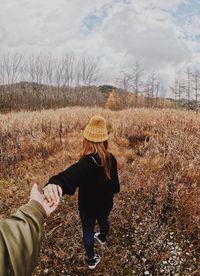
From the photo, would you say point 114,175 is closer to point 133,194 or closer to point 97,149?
point 97,149

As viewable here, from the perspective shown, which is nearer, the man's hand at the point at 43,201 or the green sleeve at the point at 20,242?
the green sleeve at the point at 20,242

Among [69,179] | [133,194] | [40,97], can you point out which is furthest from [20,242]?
[40,97]

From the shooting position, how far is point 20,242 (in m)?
0.82

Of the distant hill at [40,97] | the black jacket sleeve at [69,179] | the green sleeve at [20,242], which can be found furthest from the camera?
the distant hill at [40,97]

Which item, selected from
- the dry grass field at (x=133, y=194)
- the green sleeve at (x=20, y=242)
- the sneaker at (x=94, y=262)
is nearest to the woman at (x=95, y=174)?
the sneaker at (x=94, y=262)

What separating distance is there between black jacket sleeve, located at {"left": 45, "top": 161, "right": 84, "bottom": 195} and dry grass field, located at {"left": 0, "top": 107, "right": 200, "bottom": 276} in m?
1.62

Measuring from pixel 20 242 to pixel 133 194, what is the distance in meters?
Answer: 4.07

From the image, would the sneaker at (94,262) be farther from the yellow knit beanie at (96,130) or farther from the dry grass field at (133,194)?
the yellow knit beanie at (96,130)

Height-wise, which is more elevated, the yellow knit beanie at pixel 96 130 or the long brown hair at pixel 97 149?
the yellow knit beanie at pixel 96 130

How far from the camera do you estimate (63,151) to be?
22.0 feet

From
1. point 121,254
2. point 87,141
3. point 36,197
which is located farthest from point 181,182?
point 36,197

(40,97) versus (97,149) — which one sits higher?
(40,97)

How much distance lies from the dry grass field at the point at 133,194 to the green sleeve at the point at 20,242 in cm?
292

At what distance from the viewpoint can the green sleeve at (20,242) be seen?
798mm
